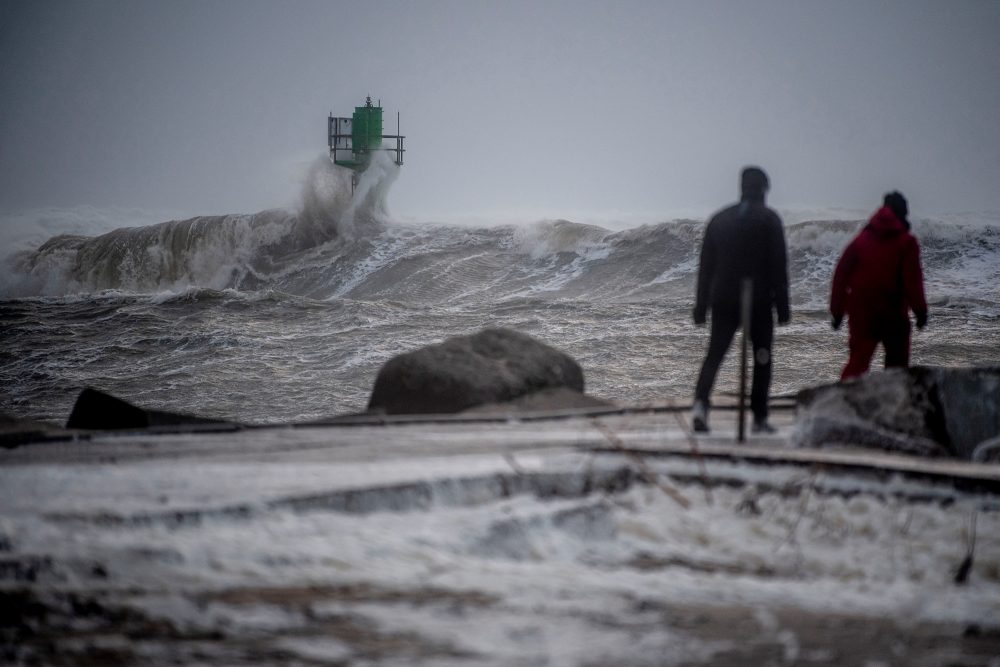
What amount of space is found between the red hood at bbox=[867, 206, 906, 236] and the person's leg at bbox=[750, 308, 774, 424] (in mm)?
1633

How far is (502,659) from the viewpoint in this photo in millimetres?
2533

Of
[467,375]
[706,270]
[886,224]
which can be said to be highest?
[886,224]

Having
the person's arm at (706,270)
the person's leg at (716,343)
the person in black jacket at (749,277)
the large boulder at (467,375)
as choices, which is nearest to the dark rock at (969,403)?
the person in black jacket at (749,277)

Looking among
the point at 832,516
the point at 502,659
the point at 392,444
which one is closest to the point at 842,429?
the point at 832,516

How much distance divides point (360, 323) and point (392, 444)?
21.0 meters

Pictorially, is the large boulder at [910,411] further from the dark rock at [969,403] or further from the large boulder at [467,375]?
the large boulder at [467,375]

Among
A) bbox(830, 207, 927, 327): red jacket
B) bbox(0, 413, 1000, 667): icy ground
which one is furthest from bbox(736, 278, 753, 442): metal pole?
bbox(830, 207, 927, 327): red jacket

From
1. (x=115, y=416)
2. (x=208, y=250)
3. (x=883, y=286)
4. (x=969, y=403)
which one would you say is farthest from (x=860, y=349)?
(x=208, y=250)

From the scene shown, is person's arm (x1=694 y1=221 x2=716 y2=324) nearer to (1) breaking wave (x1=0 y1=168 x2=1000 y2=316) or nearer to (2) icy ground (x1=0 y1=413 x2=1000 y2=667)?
(2) icy ground (x1=0 y1=413 x2=1000 y2=667)

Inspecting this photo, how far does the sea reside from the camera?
768 inches

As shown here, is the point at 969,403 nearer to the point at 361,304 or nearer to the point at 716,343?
the point at 716,343

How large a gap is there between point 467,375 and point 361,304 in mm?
21590

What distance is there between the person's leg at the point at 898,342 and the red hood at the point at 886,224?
61 centimetres

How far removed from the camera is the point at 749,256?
6352 mm
